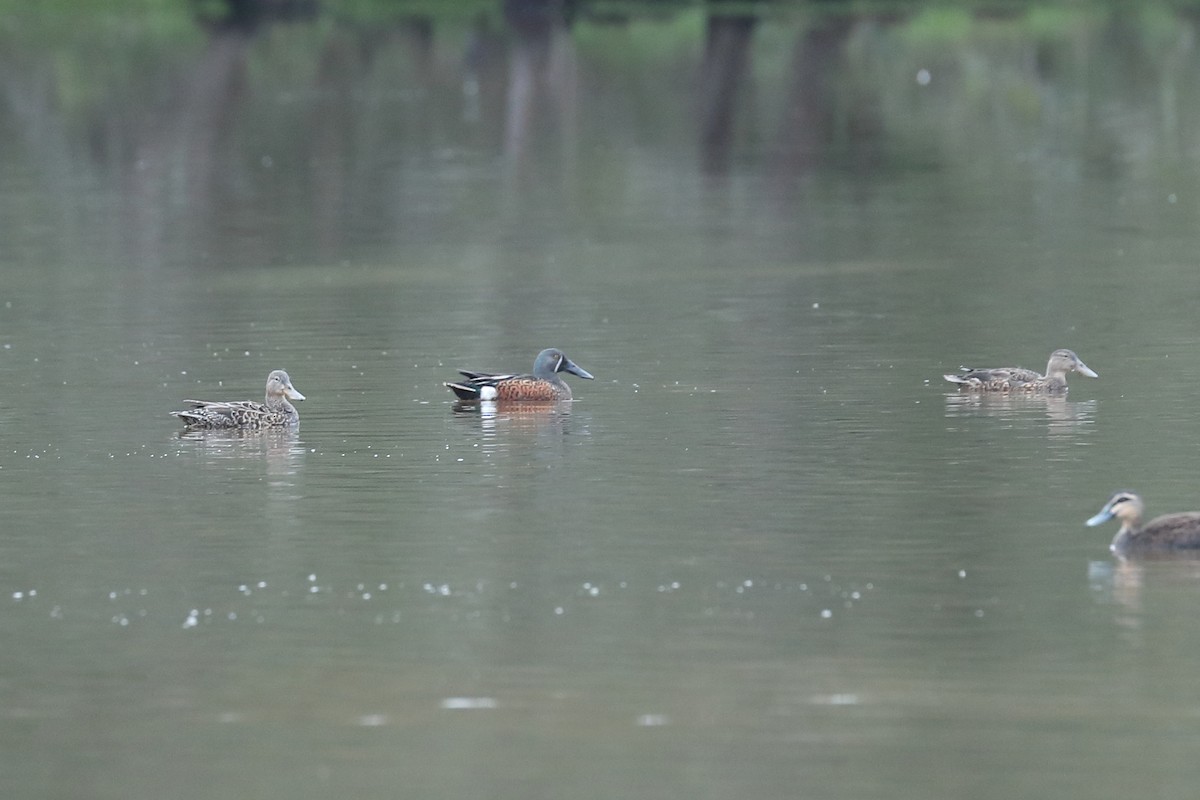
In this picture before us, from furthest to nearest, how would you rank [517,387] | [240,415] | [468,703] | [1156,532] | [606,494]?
[517,387] → [240,415] → [606,494] → [1156,532] → [468,703]

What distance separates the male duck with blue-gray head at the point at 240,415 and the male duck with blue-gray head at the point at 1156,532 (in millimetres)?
6470

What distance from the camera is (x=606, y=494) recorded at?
14.8 metres

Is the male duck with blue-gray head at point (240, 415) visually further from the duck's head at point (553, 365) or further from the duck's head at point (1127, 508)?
the duck's head at point (1127, 508)

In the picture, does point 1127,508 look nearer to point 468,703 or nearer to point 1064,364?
point 468,703

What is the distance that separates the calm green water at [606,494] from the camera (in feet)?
32.8

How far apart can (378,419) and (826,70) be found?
133 feet

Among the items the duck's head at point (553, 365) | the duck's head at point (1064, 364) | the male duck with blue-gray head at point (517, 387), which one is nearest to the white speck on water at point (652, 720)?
the male duck with blue-gray head at point (517, 387)

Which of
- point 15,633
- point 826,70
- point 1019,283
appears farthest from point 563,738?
point 826,70

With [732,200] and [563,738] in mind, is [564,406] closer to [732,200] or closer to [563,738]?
[563,738]

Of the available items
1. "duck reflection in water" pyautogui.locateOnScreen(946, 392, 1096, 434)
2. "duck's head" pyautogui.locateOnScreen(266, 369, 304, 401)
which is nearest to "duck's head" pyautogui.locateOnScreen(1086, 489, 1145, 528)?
"duck reflection in water" pyautogui.locateOnScreen(946, 392, 1096, 434)

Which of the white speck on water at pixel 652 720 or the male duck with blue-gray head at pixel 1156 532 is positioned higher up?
the male duck with blue-gray head at pixel 1156 532

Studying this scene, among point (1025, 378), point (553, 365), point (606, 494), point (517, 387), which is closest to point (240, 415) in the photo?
point (517, 387)

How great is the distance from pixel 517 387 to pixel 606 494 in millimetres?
3976

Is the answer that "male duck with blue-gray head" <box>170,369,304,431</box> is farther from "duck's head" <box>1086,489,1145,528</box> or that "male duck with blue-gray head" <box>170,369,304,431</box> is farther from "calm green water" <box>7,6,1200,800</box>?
"duck's head" <box>1086,489,1145,528</box>
